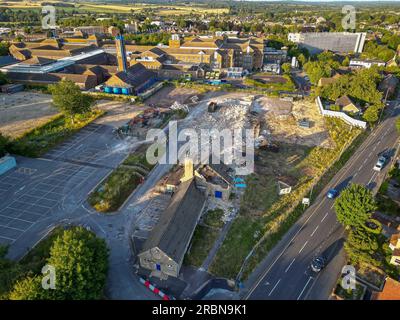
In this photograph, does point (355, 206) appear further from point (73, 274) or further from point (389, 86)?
point (389, 86)

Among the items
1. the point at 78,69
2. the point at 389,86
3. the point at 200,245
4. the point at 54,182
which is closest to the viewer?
the point at 200,245

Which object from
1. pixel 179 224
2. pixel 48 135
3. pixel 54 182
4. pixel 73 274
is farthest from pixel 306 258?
pixel 48 135

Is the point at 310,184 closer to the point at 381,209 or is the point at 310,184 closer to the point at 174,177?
the point at 381,209

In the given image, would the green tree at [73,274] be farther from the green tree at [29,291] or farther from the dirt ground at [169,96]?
the dirt ground at [169,96]

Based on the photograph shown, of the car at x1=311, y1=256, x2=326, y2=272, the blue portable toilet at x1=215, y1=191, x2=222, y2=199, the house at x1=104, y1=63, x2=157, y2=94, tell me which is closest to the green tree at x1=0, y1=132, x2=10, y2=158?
the house at x1=104, y1=63, x2=157, y2=94

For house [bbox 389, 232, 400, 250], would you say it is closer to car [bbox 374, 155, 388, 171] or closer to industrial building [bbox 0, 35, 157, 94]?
car [bbox 374, 155, 388, 171]
